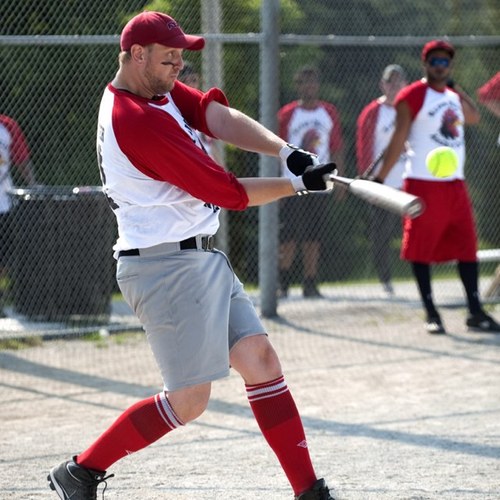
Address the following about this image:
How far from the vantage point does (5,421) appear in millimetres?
6223

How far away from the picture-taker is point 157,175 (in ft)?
13.1

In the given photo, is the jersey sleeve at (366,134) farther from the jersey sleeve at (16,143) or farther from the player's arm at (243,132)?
the player's arm at (243,132)

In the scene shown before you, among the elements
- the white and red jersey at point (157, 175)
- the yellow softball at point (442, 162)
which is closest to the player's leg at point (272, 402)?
the white and red jersey at point (157, 175)

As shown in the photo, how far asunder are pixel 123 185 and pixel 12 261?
481cm

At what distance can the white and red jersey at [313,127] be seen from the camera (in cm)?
1007

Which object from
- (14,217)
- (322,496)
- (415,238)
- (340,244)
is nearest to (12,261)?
(14,217)

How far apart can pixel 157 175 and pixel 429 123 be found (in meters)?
4.87

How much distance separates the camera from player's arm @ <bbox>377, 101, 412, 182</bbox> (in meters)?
8.42

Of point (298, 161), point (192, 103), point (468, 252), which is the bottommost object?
point (468, 252)

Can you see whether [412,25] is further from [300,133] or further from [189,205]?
[189,205]

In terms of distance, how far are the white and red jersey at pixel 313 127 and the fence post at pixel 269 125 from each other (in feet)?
3.32

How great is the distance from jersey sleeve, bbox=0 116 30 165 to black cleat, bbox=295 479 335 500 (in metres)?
4.83

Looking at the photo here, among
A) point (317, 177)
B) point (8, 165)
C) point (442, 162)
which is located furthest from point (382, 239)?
point (317, 177)

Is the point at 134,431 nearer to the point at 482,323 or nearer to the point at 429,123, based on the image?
the point at 429,123
